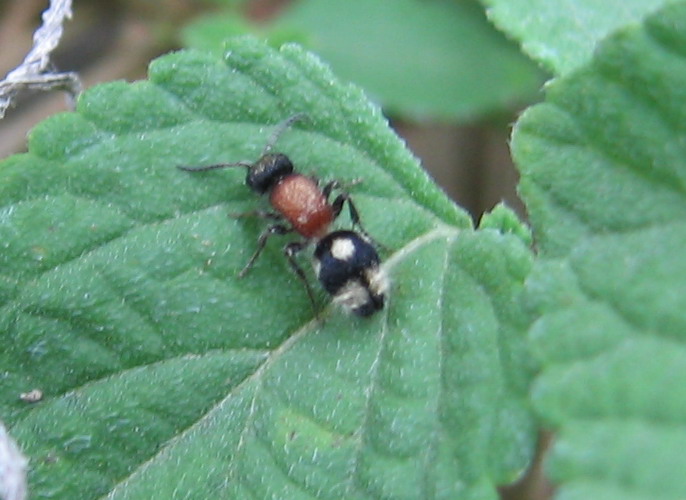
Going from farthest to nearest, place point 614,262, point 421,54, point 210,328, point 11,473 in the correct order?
point 421,54 → point 210,328 → point 11,473 → point 614,262

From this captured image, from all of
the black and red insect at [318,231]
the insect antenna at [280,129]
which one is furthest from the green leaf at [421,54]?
the insect antenna at [280,129]

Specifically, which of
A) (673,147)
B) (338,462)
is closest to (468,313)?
(338,462)

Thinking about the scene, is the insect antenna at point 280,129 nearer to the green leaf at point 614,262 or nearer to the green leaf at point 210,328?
the green leaf at point 210,328

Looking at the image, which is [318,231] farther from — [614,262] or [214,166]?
[614,262]

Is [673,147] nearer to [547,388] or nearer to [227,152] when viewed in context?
[547,388]

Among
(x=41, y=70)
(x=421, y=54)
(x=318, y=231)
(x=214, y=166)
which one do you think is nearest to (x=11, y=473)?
(x=214, y=166)

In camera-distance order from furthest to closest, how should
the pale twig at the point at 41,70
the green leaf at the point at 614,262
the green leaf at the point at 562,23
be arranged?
the green leaf at the point at 562,23 < the pale twig at the point at 41,70 < the green leaf at the point at 614,262

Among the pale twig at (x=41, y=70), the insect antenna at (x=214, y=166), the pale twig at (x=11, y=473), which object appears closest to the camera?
the pale twig at (x=11, y=473)
